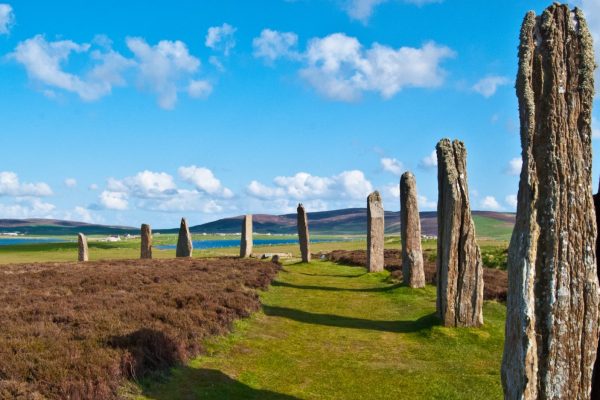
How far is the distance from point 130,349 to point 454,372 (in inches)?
264

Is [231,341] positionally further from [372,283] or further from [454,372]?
[372,283]

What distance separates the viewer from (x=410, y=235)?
843 inches

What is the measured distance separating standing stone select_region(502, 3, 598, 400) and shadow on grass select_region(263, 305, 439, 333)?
7357mm

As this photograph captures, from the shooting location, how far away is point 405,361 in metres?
11.9

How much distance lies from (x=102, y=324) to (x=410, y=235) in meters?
13.2

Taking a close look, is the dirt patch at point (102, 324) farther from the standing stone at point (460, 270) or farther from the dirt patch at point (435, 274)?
the dirt patch at point (435, 274)

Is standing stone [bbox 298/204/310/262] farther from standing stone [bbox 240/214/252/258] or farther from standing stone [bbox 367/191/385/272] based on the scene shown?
standing stone [bbox 367/191/385/272]

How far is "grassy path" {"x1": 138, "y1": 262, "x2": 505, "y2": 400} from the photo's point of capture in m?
9.77

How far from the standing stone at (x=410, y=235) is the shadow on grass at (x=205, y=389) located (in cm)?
1245

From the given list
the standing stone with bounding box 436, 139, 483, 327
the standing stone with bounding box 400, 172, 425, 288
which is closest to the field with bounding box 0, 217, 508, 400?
the standing stone with bounding box 436, 139, 483, 327

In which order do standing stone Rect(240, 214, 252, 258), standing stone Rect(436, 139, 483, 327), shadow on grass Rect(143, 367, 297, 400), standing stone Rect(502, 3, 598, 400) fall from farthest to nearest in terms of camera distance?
1. standing stone Rect(240, 214, 252, 258)
2. standing stone Rect(436, 139, 483, 327)
3. shadow on grass Rect(143, 367, 297, 400)
4. standing stone Rect(502, 3, 598, 400)

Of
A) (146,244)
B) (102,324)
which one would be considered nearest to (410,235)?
(102,324)

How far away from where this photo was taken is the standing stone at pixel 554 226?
6914 millimetres

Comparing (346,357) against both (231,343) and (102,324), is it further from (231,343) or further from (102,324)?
(102,324)
